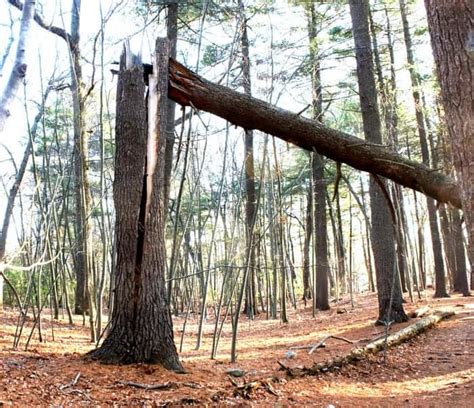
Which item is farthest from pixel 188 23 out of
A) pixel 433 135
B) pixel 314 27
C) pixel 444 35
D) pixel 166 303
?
pixel 433 135

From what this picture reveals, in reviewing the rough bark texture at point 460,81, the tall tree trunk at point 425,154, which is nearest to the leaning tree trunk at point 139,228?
the rough bark texture at point 460,81

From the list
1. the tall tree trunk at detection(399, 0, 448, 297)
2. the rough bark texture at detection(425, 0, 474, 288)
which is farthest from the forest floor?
the tall tree trunk at detection(399, 0, 448, 297)

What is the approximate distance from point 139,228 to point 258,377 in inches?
82.9

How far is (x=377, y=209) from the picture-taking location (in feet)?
26.9

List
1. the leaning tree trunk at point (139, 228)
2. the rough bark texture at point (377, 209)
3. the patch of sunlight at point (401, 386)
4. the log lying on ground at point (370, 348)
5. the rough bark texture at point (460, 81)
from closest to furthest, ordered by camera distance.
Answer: the rough bark texture at point (460, 81), the leaning tree trunk at point (139, 228), the patch of sunlight at point (401, 386), the log lying on ground at point (370, 348), the rough bark texture at point (377, 209)

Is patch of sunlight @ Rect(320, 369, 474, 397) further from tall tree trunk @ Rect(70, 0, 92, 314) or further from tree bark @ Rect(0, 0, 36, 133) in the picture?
tree bark @ Rect(0, 0, 36, 133)

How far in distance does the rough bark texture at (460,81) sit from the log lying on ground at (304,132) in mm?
1236

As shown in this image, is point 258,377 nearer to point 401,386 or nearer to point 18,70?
point 401,386

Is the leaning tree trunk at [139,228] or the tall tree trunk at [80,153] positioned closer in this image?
the leaning tree trunk at [139,228]

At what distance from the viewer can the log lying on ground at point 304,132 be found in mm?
4047

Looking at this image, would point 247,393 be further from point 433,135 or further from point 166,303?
point 433,135

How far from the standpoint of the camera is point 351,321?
9.60 meters

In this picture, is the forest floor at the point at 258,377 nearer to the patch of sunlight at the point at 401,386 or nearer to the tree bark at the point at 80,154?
the patch of sunlight at the point at 401,386

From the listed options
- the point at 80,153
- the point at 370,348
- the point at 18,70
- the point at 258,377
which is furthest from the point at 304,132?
the point at 80,153
